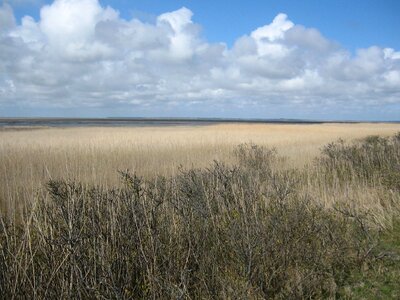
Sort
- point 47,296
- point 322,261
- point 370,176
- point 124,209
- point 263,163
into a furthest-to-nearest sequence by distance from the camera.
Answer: point 263,163 → point 370,176 → point 322,261 → point 124,209 → point 47,296

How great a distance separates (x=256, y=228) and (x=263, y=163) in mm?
10081

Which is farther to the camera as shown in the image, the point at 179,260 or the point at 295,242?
the point at 295,242

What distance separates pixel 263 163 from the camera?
14.4m

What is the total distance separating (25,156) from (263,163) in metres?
9.41

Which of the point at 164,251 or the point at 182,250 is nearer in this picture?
the point at 164,251

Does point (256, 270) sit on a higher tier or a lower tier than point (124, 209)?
lower

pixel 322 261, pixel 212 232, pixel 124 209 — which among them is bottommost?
pixel 322 261

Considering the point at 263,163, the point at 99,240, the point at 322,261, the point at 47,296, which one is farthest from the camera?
the point at 263,163

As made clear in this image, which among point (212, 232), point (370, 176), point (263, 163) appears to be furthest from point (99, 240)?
point (263, 163)

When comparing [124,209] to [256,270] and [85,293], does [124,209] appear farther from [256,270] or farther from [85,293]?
[256,270]

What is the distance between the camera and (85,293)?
3.54 m

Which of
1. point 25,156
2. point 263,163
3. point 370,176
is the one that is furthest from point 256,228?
point 25,156

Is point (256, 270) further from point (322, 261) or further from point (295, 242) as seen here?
point (322, 261)

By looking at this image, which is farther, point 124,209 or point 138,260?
point 124,209
